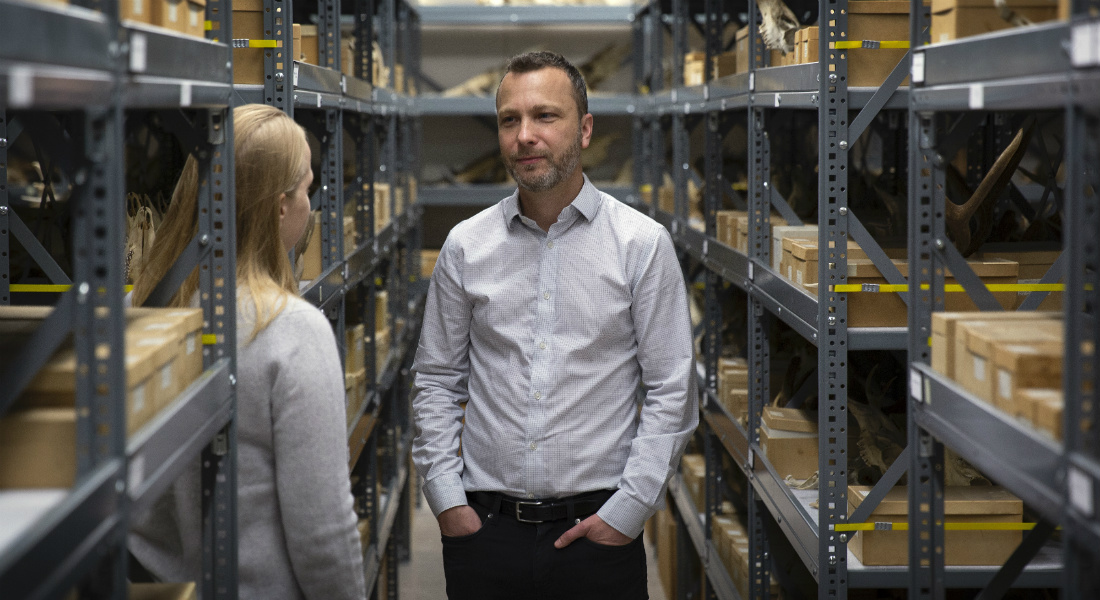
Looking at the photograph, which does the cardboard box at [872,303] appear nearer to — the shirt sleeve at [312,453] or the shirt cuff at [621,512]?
the shirt cuff at [621,512]

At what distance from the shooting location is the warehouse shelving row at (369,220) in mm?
3250

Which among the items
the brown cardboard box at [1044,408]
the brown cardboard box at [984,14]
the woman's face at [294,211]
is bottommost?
the brown cardboard box at [1044,408]

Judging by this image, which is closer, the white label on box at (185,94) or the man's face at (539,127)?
the white label on box at (185,94)

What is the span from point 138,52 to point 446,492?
4.62 feet

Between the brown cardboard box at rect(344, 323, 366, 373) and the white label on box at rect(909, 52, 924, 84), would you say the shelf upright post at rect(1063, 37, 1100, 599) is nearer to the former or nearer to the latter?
the white label on box at rect(909, 52, 924, 84)

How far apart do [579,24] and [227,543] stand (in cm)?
657

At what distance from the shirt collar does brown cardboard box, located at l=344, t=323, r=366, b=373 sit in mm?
1526

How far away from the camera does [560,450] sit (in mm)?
2430

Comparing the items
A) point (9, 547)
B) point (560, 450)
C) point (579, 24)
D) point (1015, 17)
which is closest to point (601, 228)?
point (560, 450)

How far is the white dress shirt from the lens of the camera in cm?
243

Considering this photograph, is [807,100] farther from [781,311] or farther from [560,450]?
→ [560,450]

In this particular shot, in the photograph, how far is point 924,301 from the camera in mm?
2027

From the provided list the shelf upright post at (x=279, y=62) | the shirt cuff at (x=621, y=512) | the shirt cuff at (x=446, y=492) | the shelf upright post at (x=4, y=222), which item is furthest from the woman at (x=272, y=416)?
the shelf upright post at (x=4, y=222)

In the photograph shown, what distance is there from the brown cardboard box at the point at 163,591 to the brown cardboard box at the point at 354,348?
210 cm
